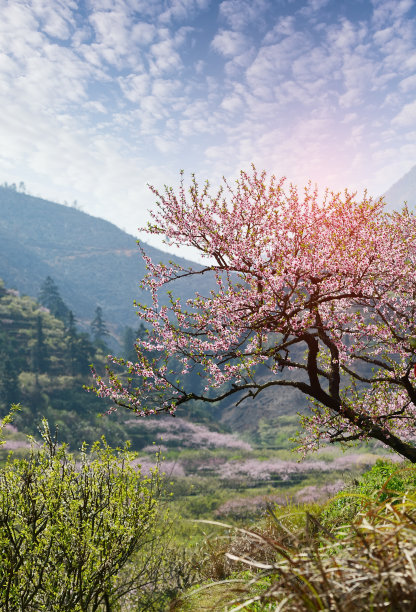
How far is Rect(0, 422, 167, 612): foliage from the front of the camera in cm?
369

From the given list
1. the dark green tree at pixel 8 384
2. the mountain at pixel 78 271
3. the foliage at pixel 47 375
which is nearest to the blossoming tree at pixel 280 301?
the foliage at pixel 47 375

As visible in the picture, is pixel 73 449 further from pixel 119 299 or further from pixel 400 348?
pixel 119 299

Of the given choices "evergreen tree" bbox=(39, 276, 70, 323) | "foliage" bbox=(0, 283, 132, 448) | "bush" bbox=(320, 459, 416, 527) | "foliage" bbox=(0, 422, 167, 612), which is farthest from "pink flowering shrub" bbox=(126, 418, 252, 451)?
"foliage" bbox=(0, 422, 167, 612)

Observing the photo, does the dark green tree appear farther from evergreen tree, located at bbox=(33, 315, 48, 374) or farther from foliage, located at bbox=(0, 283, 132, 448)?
evergreen tree, located at bbox=(33, 315, 48, 374)

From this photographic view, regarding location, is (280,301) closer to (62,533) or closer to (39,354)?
(62,533)

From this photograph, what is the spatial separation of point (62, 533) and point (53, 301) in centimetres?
8132

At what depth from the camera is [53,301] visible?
78938 millimetres

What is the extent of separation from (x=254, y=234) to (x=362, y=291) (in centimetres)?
215

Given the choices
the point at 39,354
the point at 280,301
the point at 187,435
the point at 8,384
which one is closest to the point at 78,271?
the point at 39,354

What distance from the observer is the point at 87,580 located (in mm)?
3834

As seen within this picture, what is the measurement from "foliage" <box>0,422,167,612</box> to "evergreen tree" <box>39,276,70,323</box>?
57.9 metres

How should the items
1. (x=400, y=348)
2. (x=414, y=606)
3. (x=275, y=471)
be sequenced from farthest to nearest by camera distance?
(x=275, y=471), (x=400, y=348), (x=414, y=606)

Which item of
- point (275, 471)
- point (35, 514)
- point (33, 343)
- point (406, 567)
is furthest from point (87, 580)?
point (33, 343)

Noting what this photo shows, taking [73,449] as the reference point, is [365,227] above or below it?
above
